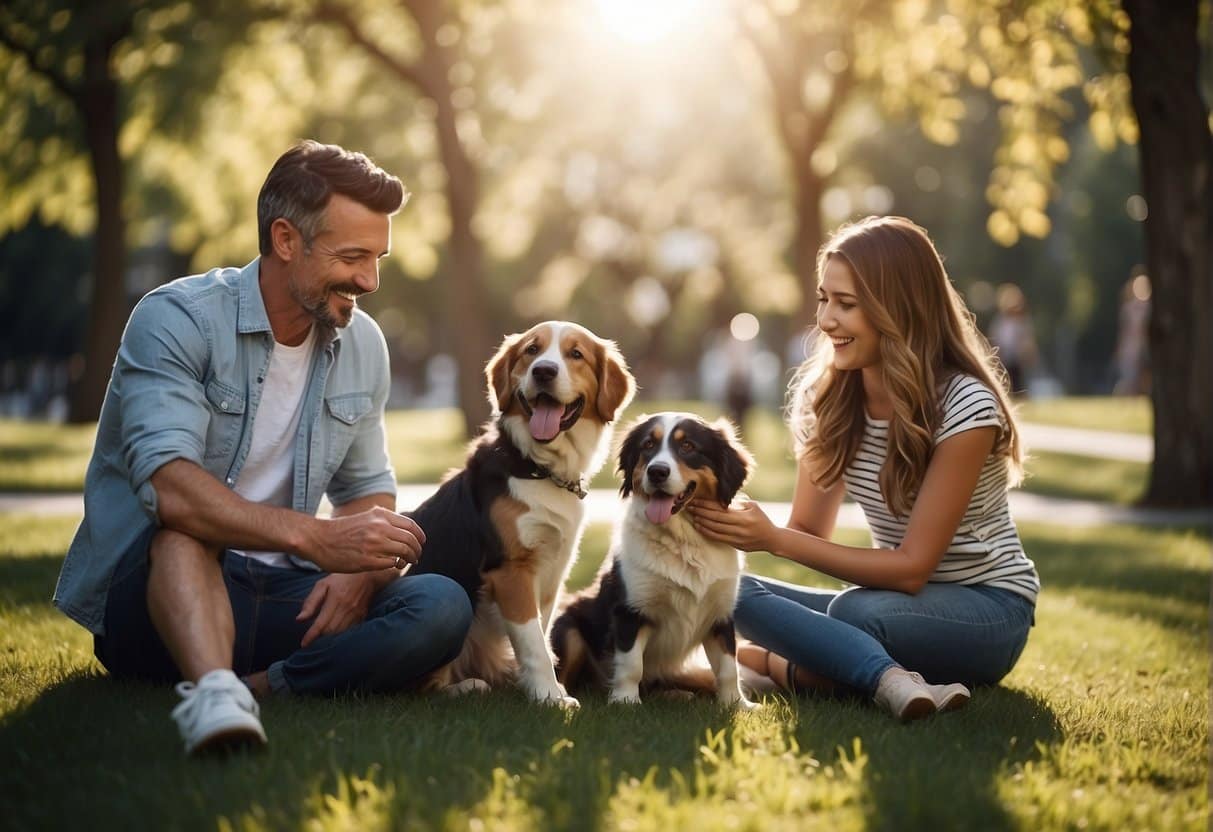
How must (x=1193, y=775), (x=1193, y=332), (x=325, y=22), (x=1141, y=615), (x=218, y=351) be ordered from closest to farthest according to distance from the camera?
(x=1193, y=775) < (x=218, y=351) < (x=1141, y=615) < (x=1193, y=332) < (x=325, y=22)

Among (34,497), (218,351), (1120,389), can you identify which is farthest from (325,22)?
(1120,389)

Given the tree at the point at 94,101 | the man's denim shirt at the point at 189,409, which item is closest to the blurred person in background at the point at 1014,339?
the tree at the point at 94,101

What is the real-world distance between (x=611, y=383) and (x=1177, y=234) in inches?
296

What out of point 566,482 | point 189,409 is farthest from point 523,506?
point 189,409

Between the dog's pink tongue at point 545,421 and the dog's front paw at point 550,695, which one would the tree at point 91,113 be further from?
the dog's front paw at point 550,695

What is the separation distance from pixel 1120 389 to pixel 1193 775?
24.5 metres

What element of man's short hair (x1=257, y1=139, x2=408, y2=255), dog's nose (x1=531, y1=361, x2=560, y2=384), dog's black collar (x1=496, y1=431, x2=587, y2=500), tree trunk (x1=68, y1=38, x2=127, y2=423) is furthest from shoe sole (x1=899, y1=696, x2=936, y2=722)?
tree trunk (x1=68, y1=38, x2=127, y2=423)

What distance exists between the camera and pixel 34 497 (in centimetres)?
1177

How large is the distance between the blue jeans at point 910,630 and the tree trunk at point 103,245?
1681 centimetres

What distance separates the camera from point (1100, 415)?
2284 centimetres

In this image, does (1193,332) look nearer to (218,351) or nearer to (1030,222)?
(1030,222)

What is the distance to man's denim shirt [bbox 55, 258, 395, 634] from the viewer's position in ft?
12.4

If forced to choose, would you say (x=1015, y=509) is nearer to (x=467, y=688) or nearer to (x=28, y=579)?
(x=467, y=688)

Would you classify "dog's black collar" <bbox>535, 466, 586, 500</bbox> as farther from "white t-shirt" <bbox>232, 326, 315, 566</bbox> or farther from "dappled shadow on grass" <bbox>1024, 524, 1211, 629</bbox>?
"dappled shadow on grass" <bbox>1024, 524, 1211, 629</bbox>
